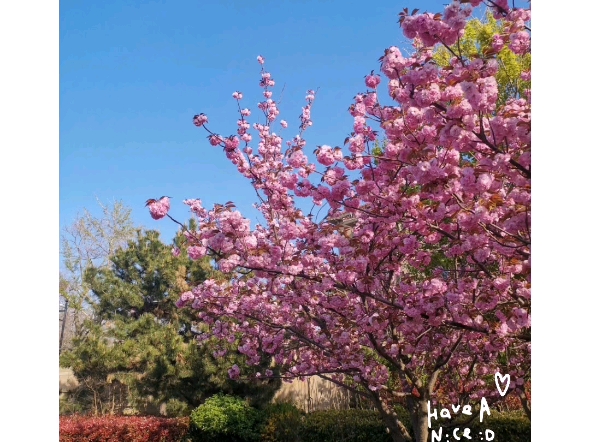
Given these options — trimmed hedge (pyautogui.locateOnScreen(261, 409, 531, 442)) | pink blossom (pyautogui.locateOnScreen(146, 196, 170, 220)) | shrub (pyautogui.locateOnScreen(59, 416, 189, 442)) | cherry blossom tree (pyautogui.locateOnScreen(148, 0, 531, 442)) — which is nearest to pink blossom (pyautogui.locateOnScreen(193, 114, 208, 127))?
cherry blossom tree (pyautogui.locateOnScreen(148, 0, 531, 442))

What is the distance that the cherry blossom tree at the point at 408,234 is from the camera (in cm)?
230

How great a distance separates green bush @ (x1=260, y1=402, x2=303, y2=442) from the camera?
608cm

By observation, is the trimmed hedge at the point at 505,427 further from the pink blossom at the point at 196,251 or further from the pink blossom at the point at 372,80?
the pink blossom at the point at 372,80

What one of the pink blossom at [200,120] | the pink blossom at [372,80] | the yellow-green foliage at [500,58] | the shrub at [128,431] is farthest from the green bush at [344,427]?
the yellow-green foliage at [500,58]

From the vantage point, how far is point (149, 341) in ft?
25.0

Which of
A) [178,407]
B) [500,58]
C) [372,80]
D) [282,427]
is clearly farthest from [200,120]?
[500,58]

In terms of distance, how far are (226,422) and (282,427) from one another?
60 centimetres

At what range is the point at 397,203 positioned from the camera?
2.91 meters

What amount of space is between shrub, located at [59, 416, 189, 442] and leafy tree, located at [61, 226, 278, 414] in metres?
0.61

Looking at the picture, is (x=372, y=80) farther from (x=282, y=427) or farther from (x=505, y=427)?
(x=282, y=427)

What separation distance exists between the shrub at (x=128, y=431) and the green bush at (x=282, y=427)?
3.10 feet

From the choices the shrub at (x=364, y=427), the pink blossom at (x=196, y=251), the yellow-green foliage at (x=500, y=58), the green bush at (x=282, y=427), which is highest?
the yellow-green foliage at (x=500, y=58)
